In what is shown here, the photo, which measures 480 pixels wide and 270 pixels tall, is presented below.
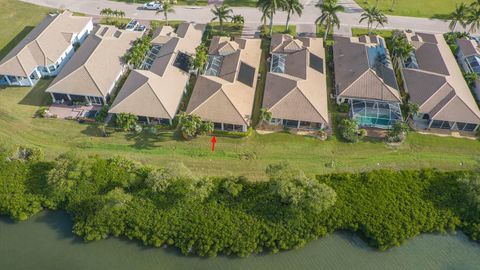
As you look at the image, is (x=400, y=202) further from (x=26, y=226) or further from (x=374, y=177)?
(x=26, y=226)

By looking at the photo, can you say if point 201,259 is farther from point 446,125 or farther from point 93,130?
point 446,125

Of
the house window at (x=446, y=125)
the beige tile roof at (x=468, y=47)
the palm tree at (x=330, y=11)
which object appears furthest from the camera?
the beige tile roof at (x=468, y=47)

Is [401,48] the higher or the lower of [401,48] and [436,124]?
the higher

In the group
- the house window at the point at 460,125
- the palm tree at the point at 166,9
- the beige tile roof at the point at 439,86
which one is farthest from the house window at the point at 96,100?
the house window at the point at 460,125

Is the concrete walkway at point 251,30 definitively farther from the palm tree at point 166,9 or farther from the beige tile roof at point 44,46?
the beige tile roof at point 44,46

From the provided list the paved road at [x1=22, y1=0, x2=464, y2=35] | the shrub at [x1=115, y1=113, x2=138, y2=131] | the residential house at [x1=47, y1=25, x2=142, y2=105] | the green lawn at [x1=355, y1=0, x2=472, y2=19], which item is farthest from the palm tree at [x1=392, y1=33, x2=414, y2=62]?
the residential house at [x1=47, y1=25, x2=142, y2=105]

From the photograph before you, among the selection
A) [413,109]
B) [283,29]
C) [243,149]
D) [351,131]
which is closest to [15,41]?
[243,149]

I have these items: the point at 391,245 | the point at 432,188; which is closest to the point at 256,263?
the point at 391,245
